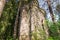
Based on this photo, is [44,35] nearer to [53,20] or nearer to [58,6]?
[53,20]

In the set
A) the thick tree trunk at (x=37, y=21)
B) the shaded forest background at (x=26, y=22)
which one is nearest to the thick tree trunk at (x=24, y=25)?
the shaded forest background at (x=26, y=22)

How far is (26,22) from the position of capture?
19.9ft

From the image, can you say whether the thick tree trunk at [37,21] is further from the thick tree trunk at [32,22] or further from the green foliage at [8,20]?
the green foliage at [8,20]

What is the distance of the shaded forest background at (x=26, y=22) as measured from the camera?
594 cm

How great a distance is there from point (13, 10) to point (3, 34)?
0.79 meters

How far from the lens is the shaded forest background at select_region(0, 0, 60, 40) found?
Answer: 5938 millimetres

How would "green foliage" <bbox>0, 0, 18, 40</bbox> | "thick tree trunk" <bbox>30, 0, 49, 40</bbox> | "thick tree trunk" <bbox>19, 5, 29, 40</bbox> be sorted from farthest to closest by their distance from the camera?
"green foliage" <bbox>0, 0, 18, 40</bbox> < "thick tree trunk" <bbox>30, 0, 49, 40</bbox> < "thick tree trunk" <bbox>19, 5, 29, 40</bbox>

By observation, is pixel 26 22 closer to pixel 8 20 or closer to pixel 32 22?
pixel 32 22

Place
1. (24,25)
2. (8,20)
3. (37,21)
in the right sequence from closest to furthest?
(24,25) → (37,21) → (8,20)

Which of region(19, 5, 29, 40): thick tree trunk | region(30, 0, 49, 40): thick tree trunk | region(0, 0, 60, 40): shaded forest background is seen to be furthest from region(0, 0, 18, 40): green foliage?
region(30, 0, 49, 40): thick tree trunk

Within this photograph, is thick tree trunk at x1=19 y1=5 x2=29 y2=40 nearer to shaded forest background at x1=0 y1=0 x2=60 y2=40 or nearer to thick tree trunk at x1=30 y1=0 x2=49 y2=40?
shaded forest background at x1=0 y1=0 x2=60 y2=40

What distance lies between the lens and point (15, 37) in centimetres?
601

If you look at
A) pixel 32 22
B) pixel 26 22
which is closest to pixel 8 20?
pixel 26 22

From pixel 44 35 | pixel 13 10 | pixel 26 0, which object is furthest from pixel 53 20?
pixel 13 10
